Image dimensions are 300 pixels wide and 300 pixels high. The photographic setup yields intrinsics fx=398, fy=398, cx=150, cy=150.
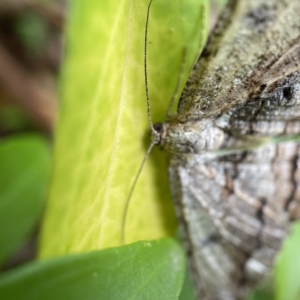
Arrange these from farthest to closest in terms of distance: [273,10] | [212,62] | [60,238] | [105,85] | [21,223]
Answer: [21,223] → [60,238] → [105,85] → [212,62] → [273,10]

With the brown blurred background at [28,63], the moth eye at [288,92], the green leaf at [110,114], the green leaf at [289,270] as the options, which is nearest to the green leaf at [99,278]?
the green leaf at [110,114]

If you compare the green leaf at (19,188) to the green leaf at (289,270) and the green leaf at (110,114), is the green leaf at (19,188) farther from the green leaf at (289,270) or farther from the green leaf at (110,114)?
the green leaf at (289,270)

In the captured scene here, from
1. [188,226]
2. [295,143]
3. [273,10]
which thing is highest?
[273,10]

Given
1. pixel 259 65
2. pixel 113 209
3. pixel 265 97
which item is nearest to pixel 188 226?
pixel 113 209

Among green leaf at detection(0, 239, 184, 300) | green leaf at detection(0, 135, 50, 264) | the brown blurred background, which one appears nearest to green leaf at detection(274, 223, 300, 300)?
green leaf at detection(0, 239, 184, 300)

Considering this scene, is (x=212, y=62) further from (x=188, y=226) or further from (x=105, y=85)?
(x=188, y=226)

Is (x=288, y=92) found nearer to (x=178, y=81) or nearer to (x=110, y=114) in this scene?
(x=178, y=81)
